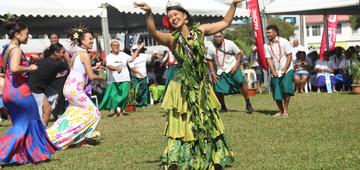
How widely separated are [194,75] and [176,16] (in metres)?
0.58

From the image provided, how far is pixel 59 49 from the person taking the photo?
1162 centimetres

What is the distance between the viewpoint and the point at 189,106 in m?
6.34

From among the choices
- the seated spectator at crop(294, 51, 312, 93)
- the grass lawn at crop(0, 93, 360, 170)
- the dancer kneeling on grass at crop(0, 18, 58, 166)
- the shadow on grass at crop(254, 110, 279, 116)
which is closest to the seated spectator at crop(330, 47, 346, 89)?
the seated spectator at crop(294, 51, 312, 93)

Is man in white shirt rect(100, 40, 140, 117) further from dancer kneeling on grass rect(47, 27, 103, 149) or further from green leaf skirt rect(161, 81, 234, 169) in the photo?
green leaf skirt rect(161, 81, 234, 169)

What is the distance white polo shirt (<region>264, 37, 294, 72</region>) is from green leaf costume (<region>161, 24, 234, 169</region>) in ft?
20.5

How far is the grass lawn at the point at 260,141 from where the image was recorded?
7.32 meters

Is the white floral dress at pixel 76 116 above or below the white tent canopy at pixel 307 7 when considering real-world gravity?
below

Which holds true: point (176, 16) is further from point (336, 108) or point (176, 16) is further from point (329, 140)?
point (336, 108)

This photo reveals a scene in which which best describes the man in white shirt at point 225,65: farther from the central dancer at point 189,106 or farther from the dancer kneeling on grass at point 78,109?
the central dancer at point 189,106

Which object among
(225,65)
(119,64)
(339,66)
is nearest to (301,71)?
(339,66)

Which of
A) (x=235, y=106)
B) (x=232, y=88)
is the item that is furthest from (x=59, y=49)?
(x=235, y=106)

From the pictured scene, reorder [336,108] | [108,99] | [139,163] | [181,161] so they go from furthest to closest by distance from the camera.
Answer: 1. [108,99]
2. [336,108]
3. [139,163]
4. [181,161]

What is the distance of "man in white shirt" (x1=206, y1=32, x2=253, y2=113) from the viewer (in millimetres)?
13828

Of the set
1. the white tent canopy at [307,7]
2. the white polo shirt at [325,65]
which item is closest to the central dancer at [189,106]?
the white tent canopy at [307,7]
